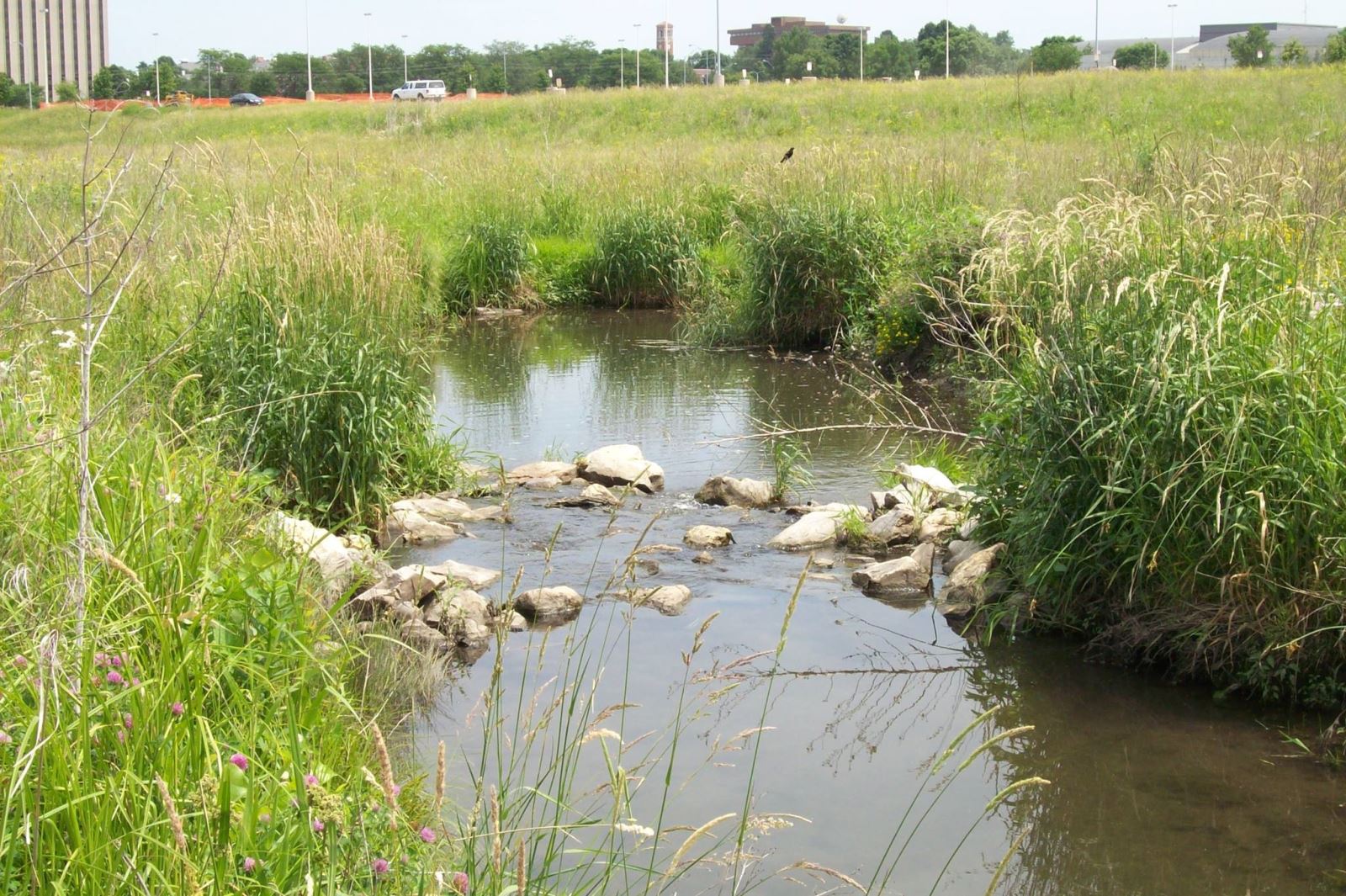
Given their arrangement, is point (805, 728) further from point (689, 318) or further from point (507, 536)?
point (689, 318)

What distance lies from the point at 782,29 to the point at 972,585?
110727mm

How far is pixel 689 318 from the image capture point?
46.2 feet

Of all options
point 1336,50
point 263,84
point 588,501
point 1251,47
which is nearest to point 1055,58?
point 1251,47

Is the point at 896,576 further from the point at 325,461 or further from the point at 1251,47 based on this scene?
the point at 1251,47

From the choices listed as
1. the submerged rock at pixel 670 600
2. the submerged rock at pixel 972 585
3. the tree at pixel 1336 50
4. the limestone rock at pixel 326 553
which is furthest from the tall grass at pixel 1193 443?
the tree at pixel 1336 50

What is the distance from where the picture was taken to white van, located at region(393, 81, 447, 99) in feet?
189

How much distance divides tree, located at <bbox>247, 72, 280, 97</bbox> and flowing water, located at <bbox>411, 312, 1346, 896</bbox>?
202 feet

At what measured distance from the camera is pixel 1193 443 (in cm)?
479

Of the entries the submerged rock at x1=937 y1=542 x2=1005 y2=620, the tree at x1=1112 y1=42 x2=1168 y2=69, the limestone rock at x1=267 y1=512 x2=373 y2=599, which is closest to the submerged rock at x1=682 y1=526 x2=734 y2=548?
the submerged rock at x1=937 y1=542 x2=1005 y2=620

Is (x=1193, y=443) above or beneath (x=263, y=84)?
beneath

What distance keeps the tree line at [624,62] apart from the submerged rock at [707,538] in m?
41.7

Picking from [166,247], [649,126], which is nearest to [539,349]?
[166,247]

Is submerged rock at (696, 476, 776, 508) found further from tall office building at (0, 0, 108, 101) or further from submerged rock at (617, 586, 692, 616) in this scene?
tall office building at (0, 0, 108, 101)

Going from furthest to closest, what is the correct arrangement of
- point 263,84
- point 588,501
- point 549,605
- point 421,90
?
point 263,84 → point 421,90 → point 588,501 → point 549,605
